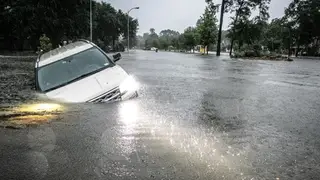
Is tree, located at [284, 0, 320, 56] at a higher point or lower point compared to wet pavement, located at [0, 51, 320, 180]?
higher

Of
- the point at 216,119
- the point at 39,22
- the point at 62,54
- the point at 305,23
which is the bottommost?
the point at 216,119

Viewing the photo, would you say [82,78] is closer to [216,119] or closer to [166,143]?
[216,119]

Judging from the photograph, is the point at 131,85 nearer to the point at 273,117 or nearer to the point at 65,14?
the point at 273,117

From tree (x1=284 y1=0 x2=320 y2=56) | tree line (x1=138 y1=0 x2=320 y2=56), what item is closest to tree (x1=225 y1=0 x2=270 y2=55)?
tree line (x1=138 y1=0 x2=320 y2=56)

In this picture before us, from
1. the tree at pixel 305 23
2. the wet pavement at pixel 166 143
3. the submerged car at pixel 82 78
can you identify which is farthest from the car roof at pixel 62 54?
the tree at pixel 305 23

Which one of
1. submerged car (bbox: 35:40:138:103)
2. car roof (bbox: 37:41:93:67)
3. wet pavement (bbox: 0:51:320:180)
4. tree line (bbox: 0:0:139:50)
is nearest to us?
wet pavement (bbox: 0:51:320:180)

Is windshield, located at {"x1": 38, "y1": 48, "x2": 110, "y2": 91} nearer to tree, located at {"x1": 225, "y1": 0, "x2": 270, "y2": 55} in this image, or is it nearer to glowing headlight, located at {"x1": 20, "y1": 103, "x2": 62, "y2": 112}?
glowing headlight, located at {"x1": 20, "y1": 103, "x2": 62, "y2": 112}

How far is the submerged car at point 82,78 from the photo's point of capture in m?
7.29

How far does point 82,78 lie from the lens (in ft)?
25.9

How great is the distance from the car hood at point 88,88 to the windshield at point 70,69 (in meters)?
0.25

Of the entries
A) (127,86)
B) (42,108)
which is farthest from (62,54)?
(42,108)

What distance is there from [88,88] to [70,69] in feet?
3.91

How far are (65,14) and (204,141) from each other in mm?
49809

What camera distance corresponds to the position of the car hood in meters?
7.17
